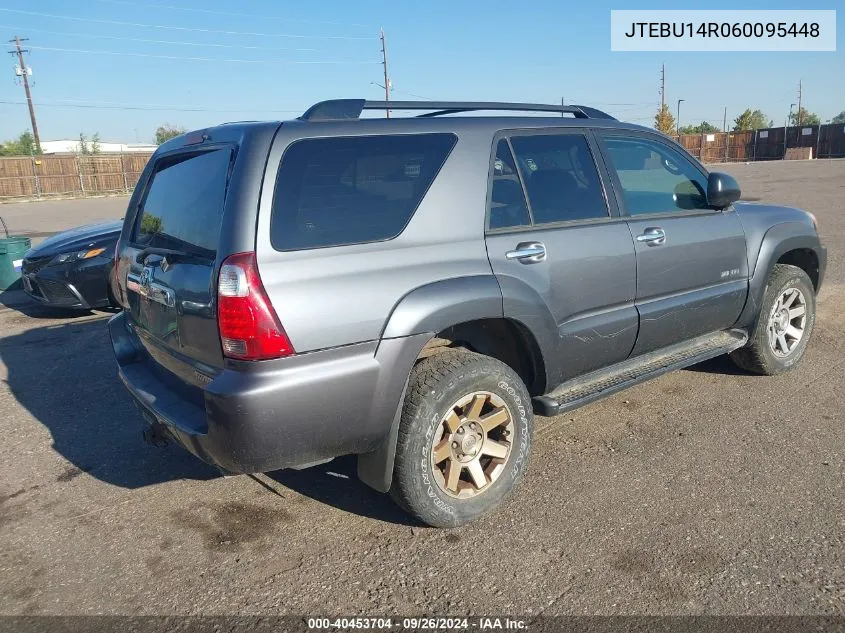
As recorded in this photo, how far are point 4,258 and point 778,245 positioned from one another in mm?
8953

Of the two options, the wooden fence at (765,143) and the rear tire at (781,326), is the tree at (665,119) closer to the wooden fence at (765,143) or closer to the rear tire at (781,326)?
the wooden fence at (765,143)

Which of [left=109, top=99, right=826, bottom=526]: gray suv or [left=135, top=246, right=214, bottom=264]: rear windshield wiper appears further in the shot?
[left=135, top=246, right=214, bottom=264]: rear windshield wiper

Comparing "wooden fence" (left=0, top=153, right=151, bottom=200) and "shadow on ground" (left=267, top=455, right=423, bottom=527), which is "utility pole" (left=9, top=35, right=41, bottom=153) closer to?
"wooden fence" (left=0, top=153, right=151, bottom=200)

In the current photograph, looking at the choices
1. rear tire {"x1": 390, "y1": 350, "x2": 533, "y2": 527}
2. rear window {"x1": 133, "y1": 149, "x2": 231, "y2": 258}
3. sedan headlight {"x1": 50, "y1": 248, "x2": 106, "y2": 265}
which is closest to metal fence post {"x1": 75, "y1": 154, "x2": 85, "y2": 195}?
sedan headlight {"x1": 50, "y1": 248, "x2": 106, "y2": 265}

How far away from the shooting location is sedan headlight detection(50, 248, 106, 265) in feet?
23.2

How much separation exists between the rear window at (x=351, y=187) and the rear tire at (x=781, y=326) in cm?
283

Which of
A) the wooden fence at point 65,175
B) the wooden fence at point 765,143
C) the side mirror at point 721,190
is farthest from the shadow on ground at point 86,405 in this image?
the wooden fence at point 765,143

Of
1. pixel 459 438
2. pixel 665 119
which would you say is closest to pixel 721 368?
pixel 459 438

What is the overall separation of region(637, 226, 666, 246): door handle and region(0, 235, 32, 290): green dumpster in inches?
323

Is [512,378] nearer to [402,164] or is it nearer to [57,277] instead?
[402,164]

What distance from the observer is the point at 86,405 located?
4855mm

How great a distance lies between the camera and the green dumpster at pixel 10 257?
8828mm

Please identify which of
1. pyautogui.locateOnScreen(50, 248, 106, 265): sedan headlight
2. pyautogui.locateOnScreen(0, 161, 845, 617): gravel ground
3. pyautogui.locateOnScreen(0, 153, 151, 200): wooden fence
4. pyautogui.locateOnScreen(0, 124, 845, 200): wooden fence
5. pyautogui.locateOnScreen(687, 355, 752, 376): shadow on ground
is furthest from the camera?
pyautogui.locateOnScreen(0, 124, 845, 200): wooden fence

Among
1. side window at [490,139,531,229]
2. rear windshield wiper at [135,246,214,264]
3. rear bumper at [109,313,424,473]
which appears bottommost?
rear bumper at [109,313,424,473]
